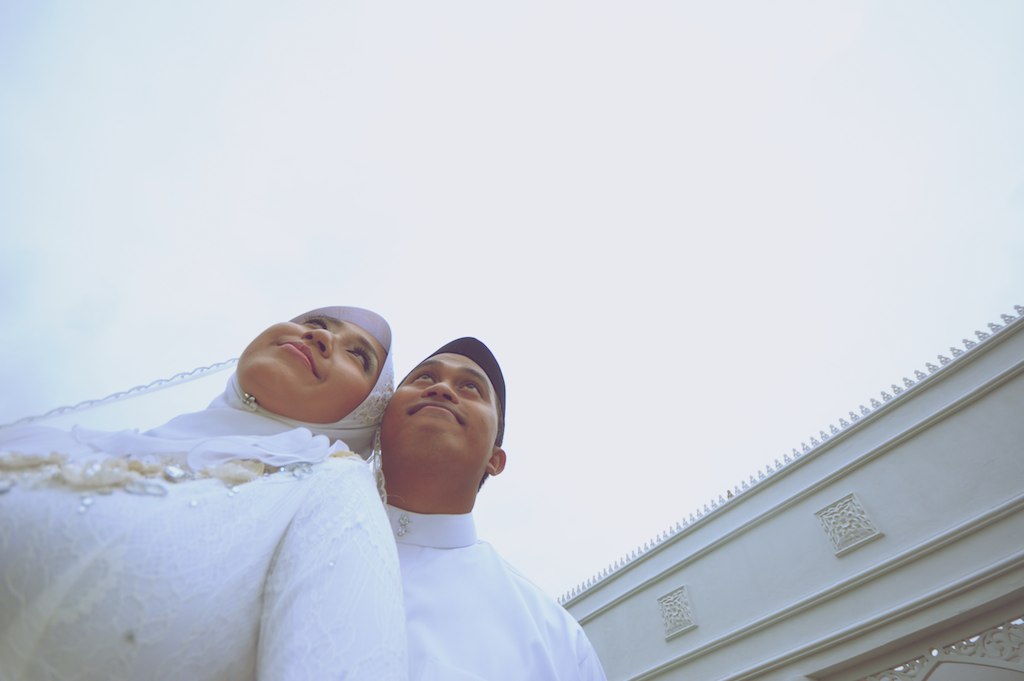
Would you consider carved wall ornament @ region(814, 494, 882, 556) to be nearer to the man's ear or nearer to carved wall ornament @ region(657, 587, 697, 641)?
carved wall ornament @ region(657, 587, 697, 641)

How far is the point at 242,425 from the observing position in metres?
1.06

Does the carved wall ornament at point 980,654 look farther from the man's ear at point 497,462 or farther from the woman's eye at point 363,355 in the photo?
the woman's eye at point 363,355

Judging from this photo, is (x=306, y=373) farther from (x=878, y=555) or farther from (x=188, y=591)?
(x=878, y=555)

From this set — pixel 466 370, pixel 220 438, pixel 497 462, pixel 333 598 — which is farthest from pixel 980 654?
pixel 220 438

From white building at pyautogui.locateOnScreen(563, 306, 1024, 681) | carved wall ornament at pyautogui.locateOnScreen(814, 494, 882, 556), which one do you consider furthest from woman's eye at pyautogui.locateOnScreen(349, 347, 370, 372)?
carved wall ornament at pyautogui.locateOnScreen(814, 494, 882, 556)

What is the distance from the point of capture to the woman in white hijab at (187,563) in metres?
0.56

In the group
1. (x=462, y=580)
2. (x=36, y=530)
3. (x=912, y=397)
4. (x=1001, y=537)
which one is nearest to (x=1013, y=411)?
(x=912, y=397)

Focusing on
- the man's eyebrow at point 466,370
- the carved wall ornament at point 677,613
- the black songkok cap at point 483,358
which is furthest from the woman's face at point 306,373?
the carved wall ornament at point 677,613

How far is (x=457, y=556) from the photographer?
1351mm

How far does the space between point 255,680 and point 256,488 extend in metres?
0.25

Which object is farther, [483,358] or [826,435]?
[826,435]

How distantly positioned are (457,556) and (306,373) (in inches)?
24.8

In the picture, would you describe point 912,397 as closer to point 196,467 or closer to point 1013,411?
point 1013,411

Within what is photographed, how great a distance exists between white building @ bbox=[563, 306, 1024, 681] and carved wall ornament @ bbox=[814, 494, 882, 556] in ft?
0.05
